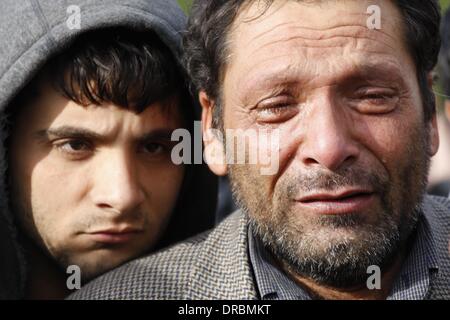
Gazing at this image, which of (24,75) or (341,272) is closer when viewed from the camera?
(341,272)

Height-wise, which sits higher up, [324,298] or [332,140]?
[332,140]

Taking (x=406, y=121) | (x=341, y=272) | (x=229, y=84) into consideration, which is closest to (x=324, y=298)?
(x=341, y=272)

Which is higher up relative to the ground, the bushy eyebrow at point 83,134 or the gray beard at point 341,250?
the bushy eyebrow at point 83,134

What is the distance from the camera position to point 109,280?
2.61 metres

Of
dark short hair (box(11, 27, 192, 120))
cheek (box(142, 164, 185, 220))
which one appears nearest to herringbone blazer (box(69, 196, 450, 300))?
cheek (box(142, 164, 185, 220))

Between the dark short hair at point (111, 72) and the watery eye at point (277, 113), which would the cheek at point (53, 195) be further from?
the watery eye at point (277, 113)

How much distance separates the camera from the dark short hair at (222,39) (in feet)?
8.40

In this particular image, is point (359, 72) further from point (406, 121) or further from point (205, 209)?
point (205, 209)

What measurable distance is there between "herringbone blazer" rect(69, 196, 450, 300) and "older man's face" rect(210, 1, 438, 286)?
14 centimetres

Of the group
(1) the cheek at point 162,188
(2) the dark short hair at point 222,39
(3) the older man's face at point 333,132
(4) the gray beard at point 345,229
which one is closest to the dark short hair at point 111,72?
(2) the dark short hair at point 222,39

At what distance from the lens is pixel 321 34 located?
2.39m

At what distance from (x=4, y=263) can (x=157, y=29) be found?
1.12 meters

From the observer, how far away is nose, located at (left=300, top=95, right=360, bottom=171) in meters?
2.24

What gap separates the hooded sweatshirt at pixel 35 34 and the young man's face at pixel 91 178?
0.09m
